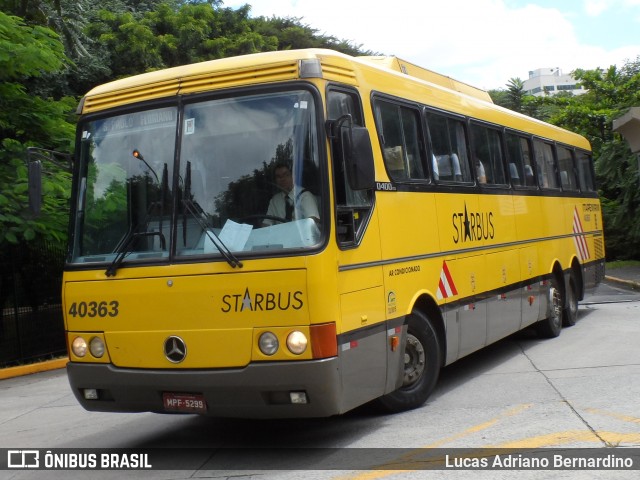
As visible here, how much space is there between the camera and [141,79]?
7.54 m

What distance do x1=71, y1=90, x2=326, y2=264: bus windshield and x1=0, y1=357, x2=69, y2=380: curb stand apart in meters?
7.86

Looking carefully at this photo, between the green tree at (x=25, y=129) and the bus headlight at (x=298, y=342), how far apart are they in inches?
307

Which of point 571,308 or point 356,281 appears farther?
point 571,308

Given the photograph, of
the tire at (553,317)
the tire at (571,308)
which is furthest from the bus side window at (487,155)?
the tire at (571,308)

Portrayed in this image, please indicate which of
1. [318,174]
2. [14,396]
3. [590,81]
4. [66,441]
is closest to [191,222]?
[318,174]

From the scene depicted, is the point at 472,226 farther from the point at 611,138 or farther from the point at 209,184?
the point at 611,138

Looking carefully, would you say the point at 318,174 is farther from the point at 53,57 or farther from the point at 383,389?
the point at 53,57

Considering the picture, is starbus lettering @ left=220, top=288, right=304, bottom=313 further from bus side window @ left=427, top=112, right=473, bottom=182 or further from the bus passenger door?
bus side window @ left=427, top=112, right=473, bottom=182

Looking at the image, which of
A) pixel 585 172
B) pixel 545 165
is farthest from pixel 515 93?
pixel 545 165

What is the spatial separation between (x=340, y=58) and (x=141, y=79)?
1.76 m

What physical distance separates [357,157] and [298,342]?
156cm

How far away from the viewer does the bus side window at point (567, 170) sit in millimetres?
14906

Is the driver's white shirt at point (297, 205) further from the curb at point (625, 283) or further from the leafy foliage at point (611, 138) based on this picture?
the leafy foliage at point (611, 138)

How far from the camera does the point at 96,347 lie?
7.25 metres
